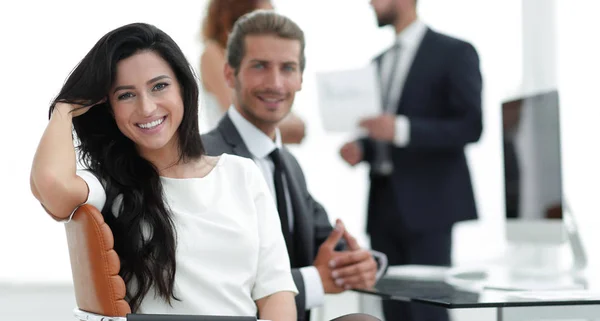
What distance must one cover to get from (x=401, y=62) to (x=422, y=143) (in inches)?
12.6

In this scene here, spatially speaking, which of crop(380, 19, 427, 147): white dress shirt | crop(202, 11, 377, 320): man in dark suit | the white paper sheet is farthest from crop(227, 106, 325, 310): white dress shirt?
crop(380, 19, 427, 147): white dress shirt

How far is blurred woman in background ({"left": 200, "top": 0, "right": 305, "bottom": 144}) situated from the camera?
2.79 m

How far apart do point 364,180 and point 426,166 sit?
3.91 ft

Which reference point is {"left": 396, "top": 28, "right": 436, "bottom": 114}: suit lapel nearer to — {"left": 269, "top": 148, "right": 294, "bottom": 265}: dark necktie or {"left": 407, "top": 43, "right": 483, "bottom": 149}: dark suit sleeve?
{"left": 407, "top": 43, "right": 483, "bottom": 149}: dark suit sleeve

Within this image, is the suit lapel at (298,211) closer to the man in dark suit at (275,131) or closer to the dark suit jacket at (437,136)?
the man in dark suit at (275,131)

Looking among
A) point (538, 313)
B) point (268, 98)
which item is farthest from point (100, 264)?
point (538, 313)

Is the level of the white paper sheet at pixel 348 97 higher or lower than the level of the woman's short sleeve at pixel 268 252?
higher

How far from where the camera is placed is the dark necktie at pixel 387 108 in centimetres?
297

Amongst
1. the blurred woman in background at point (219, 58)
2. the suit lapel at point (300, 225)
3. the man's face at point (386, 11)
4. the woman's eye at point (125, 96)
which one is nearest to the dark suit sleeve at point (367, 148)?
the blurred woman in background at point (219, 58)

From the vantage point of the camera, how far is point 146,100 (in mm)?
1522

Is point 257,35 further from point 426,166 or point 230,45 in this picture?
point 426,166

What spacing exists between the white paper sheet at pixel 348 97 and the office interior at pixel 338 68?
72 cm

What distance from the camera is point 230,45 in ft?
6.78

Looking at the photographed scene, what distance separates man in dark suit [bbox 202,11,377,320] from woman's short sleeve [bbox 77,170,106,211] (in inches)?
16.9
